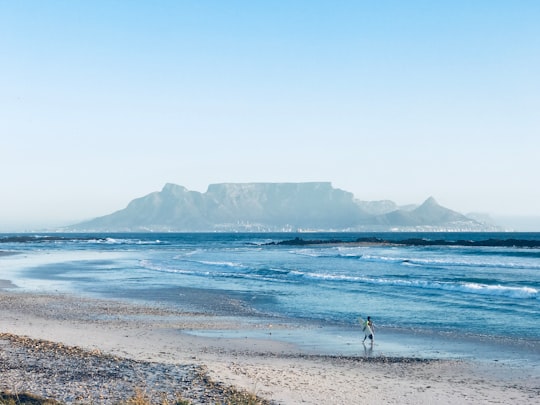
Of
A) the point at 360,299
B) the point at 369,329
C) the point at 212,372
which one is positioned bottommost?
the point at 360,299

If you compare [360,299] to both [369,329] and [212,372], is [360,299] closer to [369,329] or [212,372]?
[369,329]

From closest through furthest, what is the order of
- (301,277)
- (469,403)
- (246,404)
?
(246,404) → (469,403) → (301,277)

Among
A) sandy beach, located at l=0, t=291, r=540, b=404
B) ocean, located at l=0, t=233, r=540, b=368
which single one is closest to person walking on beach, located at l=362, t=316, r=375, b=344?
ocean, located at l=0, t=233, r=540, b=368

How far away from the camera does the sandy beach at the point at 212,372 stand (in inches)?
430

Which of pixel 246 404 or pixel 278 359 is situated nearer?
pixel 246 404

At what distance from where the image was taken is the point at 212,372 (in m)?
12.6

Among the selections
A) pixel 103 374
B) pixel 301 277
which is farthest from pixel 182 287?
pixel 103 374

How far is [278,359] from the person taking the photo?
14766 mm

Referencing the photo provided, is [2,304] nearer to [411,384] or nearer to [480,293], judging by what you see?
[411,384]

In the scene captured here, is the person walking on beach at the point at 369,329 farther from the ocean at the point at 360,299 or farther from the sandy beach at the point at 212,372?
the sandy beach at the point at 212,372

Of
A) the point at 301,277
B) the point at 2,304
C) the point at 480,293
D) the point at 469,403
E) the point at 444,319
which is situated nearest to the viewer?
the point at 469,403

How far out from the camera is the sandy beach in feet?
35.8

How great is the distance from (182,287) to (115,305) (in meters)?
8.91

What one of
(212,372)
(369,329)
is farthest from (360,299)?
A: (212,372)
